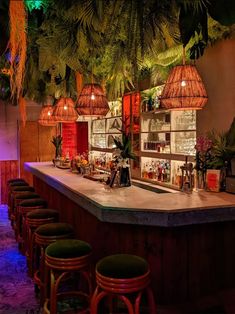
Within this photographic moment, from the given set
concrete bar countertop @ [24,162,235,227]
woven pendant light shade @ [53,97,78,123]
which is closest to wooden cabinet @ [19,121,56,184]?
woven pendant light shade @ [53,97,78,123]

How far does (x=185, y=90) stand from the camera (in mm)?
3035

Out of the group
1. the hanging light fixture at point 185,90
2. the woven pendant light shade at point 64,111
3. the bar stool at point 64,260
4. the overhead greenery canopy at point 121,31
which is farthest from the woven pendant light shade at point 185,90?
the woven pendant light shade at point 64,111

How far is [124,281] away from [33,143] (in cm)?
702

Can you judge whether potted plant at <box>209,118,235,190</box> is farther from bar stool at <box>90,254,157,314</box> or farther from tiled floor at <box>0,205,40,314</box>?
tiled floor at <box>0,205,40,314</box>

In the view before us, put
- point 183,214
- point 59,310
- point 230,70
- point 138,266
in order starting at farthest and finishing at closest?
point 230,70 → point 59,310 → point 183,214 → point 138,266

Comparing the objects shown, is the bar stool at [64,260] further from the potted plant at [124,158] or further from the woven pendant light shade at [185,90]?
the woven pendant light shade at [185,90]

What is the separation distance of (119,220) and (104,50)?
7.11 feet

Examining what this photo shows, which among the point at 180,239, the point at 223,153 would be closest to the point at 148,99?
the point at 223,153

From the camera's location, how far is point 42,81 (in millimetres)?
6039

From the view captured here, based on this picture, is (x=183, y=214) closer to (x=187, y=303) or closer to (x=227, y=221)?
(x=227, y=221)

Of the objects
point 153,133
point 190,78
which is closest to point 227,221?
point 190,78

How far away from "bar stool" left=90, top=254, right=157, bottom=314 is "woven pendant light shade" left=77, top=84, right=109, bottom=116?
87.6 inches

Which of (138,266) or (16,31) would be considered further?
(138,266)

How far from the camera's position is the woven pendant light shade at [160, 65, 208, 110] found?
304 centimetres
